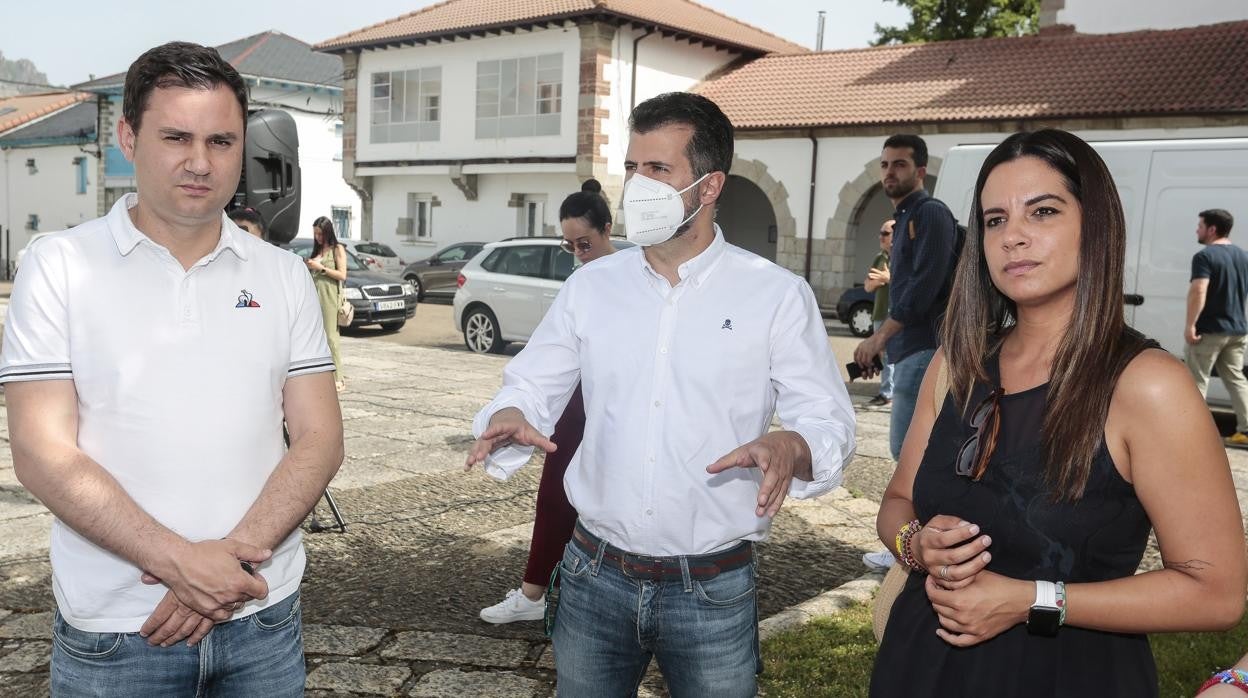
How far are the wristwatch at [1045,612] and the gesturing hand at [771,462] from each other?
49cm

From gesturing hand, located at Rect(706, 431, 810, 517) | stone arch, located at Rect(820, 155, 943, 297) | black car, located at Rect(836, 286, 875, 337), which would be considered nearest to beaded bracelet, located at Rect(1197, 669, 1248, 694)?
gesturing hand, located at Rect(706, 431, 810, 517)

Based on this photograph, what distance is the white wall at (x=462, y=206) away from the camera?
28.9m

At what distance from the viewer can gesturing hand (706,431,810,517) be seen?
6.81 feet

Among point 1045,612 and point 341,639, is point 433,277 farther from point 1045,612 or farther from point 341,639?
point 1045,612

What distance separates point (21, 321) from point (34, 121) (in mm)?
52144

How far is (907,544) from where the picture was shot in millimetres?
2023

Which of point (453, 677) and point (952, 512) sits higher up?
point (952, 512)

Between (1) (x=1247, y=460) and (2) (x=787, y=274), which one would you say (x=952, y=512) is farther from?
(1) (x=1247, y=460)

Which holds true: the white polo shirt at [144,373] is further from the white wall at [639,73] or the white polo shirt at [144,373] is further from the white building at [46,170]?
the white building at [46,170]

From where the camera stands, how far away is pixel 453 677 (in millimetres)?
3766

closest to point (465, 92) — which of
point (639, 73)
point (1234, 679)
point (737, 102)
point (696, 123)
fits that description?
point (639, 73)

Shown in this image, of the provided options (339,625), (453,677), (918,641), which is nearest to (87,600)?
(918,641)

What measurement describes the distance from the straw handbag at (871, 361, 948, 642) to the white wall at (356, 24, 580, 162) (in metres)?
25.8

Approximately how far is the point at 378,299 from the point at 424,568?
1235 centimetres
